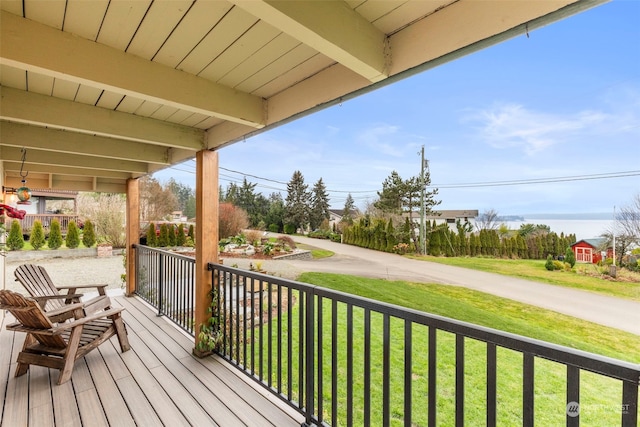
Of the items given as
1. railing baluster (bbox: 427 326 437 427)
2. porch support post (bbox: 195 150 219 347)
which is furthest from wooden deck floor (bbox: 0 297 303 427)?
railing baluster (bbox: 427 326 437 427)

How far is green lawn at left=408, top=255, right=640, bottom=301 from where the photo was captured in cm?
626

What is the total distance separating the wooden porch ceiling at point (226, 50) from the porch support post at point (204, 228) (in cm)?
57

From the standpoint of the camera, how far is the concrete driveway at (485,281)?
238 inches

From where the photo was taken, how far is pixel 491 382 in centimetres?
96

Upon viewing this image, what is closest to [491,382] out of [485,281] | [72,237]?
[485,281]

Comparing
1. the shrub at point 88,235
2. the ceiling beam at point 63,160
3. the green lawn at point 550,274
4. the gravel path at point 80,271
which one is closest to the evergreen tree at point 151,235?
the gravel path at point 80,271

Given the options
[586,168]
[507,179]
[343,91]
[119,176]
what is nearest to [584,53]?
[586,168]

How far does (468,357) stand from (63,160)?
5640mm

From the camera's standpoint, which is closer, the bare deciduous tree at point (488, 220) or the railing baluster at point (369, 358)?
the railing baluster at point (369, 358)

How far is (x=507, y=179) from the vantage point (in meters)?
11.4

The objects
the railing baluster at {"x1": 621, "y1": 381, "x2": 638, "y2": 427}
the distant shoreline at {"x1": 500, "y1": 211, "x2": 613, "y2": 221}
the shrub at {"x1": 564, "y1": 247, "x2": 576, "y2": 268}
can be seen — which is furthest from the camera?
the shrub at {"x1": 564, "y1": 247, "x2": 576, "y2": 268}

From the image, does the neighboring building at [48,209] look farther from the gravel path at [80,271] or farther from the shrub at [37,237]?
the gravel path at [80,271]

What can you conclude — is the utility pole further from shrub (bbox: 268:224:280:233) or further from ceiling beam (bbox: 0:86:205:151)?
shrub (bbox: 268:224:280:233)

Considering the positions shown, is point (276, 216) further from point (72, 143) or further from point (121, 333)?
point (121, 333)
